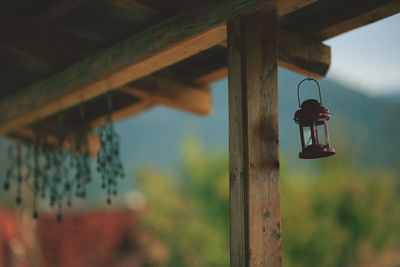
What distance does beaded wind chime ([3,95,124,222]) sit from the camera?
11.9 feet

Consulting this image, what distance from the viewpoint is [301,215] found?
17.9 meters

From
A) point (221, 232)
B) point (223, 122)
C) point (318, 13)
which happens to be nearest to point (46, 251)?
point (221, 232)

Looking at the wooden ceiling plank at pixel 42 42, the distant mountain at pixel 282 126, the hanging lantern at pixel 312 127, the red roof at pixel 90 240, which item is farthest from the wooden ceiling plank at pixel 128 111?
the distant mountain at pixel 282 126

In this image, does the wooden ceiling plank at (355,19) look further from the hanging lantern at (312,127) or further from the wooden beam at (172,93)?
the wooden beam at (172,93)

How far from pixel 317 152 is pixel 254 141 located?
0.32 m

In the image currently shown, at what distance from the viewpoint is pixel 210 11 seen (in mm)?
2457

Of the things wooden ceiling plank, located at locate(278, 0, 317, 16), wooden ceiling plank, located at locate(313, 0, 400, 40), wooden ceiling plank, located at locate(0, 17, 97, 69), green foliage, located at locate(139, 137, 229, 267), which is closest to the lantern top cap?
wooden ceiling plank, located at locate(278, 0, 317, 16)

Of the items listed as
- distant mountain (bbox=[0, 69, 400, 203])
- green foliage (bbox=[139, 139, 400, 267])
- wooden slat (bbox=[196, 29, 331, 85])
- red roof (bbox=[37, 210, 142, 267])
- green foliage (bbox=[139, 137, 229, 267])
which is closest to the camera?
wooden slat (bbox=[196, 29, 331, 85])

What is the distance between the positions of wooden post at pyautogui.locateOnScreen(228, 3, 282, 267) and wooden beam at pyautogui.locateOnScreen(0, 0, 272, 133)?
0.42ft

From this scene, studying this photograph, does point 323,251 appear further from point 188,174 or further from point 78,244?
point 78,244

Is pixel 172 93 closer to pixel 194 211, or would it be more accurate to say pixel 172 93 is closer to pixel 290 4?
pixel 290 4

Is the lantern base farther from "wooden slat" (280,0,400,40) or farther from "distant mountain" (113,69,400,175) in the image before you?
"distant mountain" (113,69,400,175)

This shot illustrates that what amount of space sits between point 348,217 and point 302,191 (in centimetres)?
148

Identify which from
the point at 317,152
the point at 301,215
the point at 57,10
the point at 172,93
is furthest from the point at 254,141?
the point at 301,215
